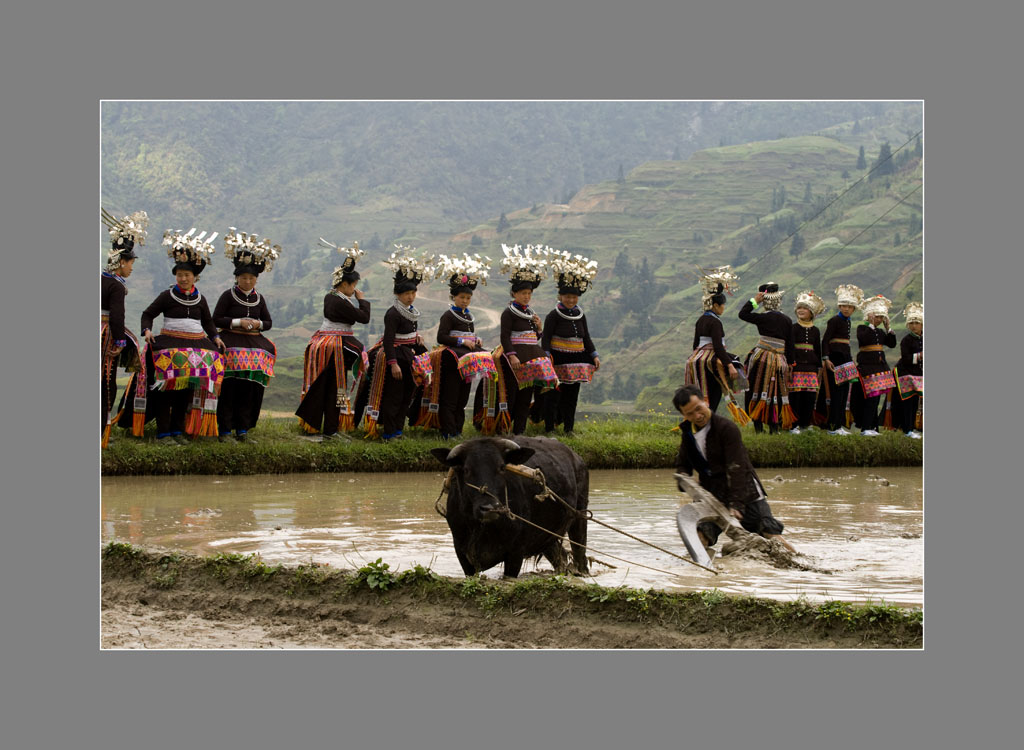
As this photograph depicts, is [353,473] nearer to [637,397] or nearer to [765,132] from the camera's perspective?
→ [637,397]

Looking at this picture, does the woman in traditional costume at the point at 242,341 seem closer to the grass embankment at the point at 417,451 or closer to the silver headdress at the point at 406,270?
the grass embankment at the point at 417,451

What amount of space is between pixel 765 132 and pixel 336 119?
86.3ft

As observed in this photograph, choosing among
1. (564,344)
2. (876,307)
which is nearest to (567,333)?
(564,344)

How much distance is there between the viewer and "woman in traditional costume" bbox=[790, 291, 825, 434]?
16578mm

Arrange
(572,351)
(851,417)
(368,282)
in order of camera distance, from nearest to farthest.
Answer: (572,351), (851,417), (368,282)

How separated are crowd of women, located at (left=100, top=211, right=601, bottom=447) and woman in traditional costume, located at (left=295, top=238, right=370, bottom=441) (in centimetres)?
2

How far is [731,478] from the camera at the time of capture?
8.58m

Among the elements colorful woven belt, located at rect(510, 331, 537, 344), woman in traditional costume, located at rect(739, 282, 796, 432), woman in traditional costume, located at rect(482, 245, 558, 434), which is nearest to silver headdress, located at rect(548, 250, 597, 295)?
woman in traditional costume, located at rect(482, 245, 558, 434)

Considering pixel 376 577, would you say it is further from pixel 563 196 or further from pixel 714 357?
pixel 563 196

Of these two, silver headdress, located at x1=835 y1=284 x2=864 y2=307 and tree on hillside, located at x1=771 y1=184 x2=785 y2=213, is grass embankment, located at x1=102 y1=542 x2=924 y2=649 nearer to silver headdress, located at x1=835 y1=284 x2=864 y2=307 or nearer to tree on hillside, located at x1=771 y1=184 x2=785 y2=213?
silver headdress, located at x1=835 y1=284 x2=864 y2=307

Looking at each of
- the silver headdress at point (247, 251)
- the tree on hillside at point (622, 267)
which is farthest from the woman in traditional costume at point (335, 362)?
the tree on hillside at point (622, 267)

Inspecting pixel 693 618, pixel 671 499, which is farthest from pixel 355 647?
pixel 671 499

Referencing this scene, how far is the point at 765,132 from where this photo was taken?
7538 cm

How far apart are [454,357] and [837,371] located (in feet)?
18.8
